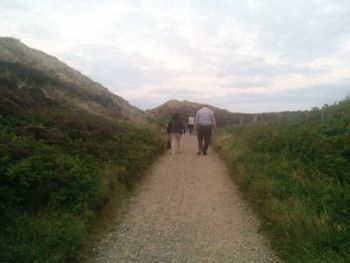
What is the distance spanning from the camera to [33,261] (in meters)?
5.24

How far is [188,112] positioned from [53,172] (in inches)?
1550

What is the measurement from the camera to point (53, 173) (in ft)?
27.2

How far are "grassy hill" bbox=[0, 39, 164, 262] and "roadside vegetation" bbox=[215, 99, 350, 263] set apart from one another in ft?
10.6

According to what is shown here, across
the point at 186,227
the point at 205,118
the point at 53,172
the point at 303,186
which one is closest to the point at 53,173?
the point at 53,172

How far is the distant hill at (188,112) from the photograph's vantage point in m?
43.6

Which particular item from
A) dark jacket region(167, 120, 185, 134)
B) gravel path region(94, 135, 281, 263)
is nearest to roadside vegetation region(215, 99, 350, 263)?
gravel path region(94, 135, 281, 263)

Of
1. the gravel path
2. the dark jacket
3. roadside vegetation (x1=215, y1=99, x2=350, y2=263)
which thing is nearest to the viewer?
roadside vegetation (x1=215, y1=99, x2=350, y2=263)

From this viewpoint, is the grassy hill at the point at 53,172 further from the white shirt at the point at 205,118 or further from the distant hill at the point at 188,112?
the distant hill at the point at 188,112

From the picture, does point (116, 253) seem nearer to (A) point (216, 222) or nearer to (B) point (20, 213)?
(B) point (20, 213)

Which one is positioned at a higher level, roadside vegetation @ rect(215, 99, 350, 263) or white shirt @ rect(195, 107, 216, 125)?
white shirt @ rect(195, 107, 216, 125)

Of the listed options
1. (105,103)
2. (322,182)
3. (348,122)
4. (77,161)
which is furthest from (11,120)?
(105,103)

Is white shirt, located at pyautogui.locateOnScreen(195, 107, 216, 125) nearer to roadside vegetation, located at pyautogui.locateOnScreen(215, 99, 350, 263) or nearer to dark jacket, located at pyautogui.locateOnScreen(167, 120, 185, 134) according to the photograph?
dark jacket, located at pyautogui.locateOnScreen(167, 120, 185, 134)

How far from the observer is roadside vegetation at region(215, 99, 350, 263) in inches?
237

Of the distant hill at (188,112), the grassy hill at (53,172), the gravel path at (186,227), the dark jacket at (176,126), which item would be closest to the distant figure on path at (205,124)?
the dark jacket at (176,126)
